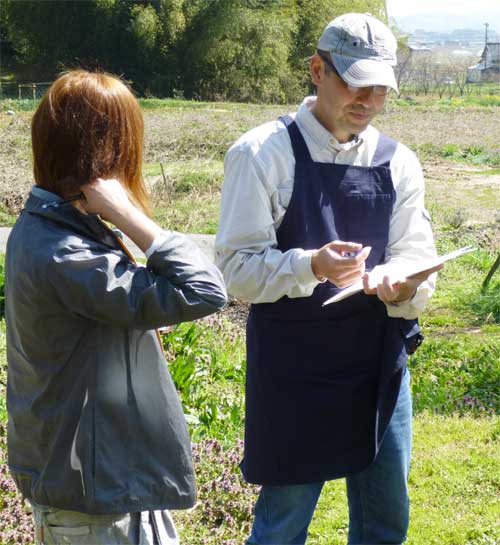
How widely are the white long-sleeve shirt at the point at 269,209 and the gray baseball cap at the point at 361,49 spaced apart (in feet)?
0.52

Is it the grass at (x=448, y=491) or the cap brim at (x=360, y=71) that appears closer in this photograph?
the cap brim at (x=360, y=71)

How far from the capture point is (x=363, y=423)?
257cm

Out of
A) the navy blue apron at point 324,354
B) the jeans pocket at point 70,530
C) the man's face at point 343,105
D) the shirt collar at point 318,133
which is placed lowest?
the jeans pocket at point 70,530

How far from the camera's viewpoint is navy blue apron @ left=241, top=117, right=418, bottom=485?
246cm

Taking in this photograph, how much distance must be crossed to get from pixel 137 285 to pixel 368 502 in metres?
1.14

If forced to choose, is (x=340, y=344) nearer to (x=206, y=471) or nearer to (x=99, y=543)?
(x=99, y=543)

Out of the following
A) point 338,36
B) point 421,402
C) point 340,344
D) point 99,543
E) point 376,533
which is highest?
point 338,36

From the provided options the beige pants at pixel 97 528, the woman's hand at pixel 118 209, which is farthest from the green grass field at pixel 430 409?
the woman's hand at pixel 118 209

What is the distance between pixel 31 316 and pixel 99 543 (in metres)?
0.50

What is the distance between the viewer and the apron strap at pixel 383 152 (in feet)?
8.36

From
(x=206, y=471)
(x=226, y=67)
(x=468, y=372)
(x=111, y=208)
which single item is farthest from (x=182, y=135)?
(x=226, y=67)

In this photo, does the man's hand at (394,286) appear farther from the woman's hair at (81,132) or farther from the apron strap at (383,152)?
the woman's hair at (81,132)

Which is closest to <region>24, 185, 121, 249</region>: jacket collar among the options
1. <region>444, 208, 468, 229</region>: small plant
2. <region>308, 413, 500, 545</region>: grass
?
<region>308, 413, 500, 545</region>: grass

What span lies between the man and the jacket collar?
0.56 meters
